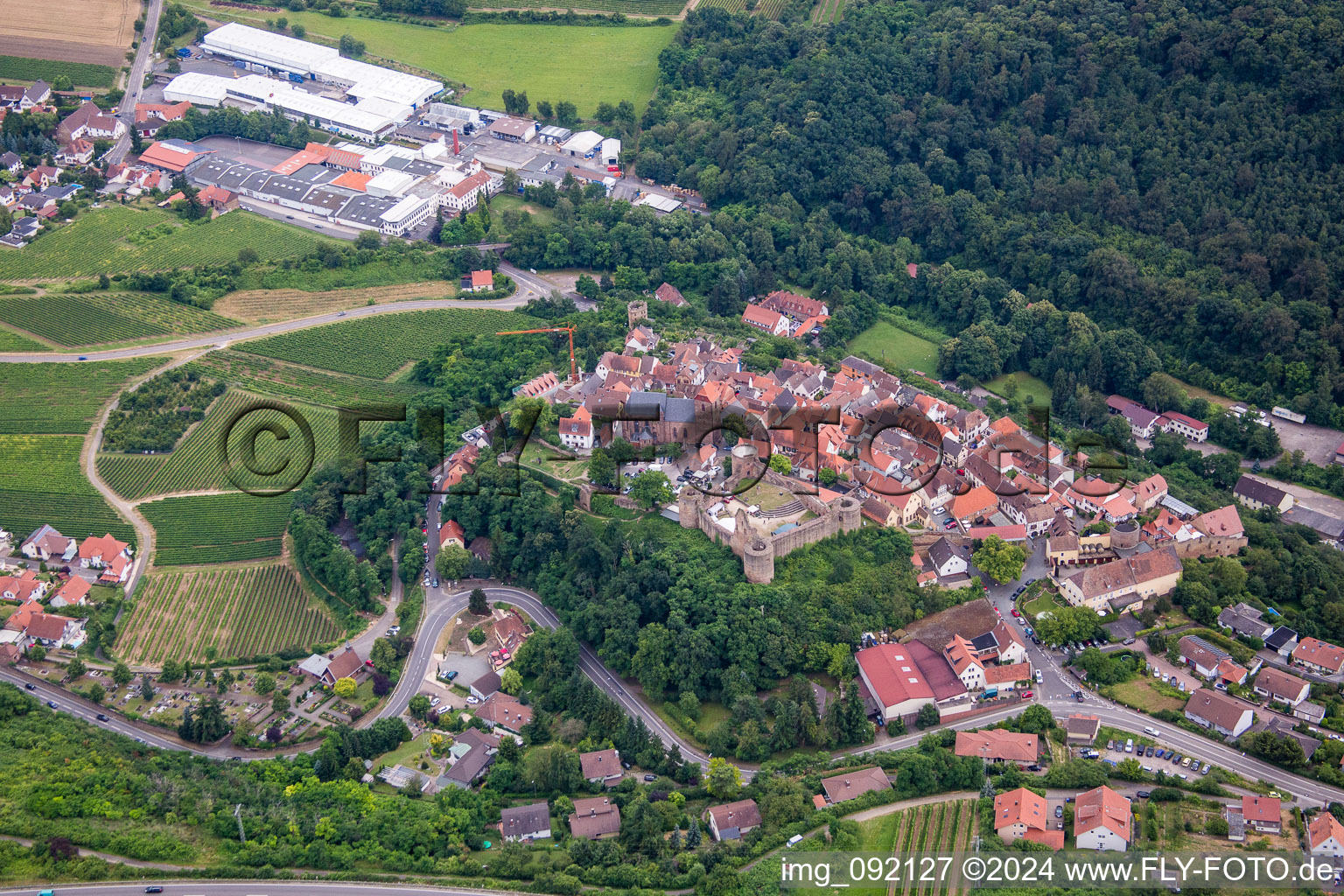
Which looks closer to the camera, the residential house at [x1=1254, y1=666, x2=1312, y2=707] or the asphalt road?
the residential house at [x1=1254, y1=666, x2=1312, y2=707]

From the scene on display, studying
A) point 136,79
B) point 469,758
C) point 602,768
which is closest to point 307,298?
point 136,79

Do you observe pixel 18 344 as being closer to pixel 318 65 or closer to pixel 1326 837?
pixel 318 65

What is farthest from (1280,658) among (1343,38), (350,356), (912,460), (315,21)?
(315,21)

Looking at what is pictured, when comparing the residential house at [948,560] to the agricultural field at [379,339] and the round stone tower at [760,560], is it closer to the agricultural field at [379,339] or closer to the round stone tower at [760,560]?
the round stone tower at [760,560]

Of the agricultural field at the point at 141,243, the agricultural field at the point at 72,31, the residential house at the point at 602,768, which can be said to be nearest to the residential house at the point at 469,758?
the residential house at the point at 602,768

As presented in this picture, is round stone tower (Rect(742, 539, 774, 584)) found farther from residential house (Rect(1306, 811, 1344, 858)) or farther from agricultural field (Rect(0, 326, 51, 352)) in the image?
agricultural field (Rect(0, 326, 51, 352))

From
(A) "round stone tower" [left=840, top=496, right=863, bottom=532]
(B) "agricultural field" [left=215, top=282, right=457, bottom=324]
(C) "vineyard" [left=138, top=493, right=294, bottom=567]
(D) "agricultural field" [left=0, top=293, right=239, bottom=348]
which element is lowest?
(C) "vineyard" [left=138, top=493, right=294, bottom=567]

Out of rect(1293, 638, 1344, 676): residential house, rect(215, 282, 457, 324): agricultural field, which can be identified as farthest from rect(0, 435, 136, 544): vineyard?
rect(1293, 638, 1344, 676): residential house
